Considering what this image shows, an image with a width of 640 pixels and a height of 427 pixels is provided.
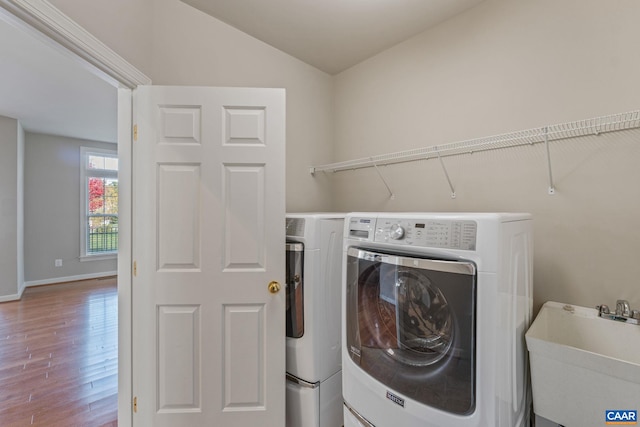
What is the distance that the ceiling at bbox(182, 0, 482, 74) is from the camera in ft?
5.83

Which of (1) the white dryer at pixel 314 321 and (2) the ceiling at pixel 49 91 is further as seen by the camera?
(2) the ceiling at pixel 49 91

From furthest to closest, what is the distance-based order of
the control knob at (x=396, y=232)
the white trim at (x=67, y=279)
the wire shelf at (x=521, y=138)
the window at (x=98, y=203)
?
the window at (x=98, y=203), the white trim at (x=67, y=279), the wire shelf at (x=521, y=138), the control knob at (x=396, y=232)

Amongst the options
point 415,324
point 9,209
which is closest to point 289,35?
point 415,324

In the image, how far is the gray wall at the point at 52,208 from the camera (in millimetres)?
4723

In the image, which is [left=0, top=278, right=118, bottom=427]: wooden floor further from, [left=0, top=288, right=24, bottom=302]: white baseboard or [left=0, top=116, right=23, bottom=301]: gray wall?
[left=0, top=116, right=23, bottom=301]: gray wall

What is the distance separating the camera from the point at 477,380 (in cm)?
93

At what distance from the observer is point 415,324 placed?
3.64ft

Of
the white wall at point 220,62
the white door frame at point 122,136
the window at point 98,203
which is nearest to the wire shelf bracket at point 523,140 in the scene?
the white wall at point 220,62

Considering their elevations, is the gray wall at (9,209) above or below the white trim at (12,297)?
above

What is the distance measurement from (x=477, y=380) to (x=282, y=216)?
1140 mm

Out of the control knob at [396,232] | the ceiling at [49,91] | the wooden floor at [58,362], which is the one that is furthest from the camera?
the ceiling at [49,91]

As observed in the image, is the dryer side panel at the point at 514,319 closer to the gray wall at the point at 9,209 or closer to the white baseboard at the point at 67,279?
the gray wall at the point at 9,209

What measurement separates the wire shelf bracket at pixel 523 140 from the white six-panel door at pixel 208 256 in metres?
0.97

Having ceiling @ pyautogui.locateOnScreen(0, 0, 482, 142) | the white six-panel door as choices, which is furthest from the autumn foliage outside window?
the white six-panel door
